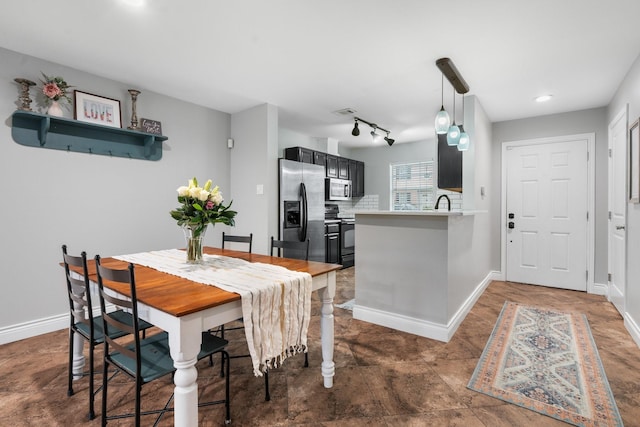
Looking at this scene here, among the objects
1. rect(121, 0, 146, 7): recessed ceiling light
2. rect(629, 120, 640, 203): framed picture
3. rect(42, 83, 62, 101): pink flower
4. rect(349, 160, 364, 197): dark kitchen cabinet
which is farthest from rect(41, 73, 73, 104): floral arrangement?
rect(629, 120, 640, 203): framed picture

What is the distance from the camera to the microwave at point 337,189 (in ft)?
18.7

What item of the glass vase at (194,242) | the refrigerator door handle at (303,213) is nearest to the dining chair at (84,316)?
the glass vase at (194,242)

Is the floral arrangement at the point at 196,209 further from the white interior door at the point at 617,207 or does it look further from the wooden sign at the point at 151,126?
the white interior door at the point at 617,207

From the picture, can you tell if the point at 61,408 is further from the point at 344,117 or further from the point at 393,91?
the point at 344,117

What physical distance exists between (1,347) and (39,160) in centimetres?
156

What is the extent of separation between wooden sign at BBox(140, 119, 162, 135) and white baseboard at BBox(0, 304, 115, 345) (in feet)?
6.15

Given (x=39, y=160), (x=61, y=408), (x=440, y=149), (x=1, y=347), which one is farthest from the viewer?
(x=440, y=149)

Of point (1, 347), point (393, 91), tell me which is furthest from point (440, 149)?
point (1, 347)

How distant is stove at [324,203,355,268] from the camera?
209 inches

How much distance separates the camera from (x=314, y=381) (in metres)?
2.02

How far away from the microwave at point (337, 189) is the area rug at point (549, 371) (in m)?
3.40

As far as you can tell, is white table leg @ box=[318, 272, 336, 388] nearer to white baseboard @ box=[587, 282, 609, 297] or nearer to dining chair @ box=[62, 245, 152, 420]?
dining chair @ box=[62, 245, 152, 420]

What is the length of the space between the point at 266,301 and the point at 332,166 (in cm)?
448

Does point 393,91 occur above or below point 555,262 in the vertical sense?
above
